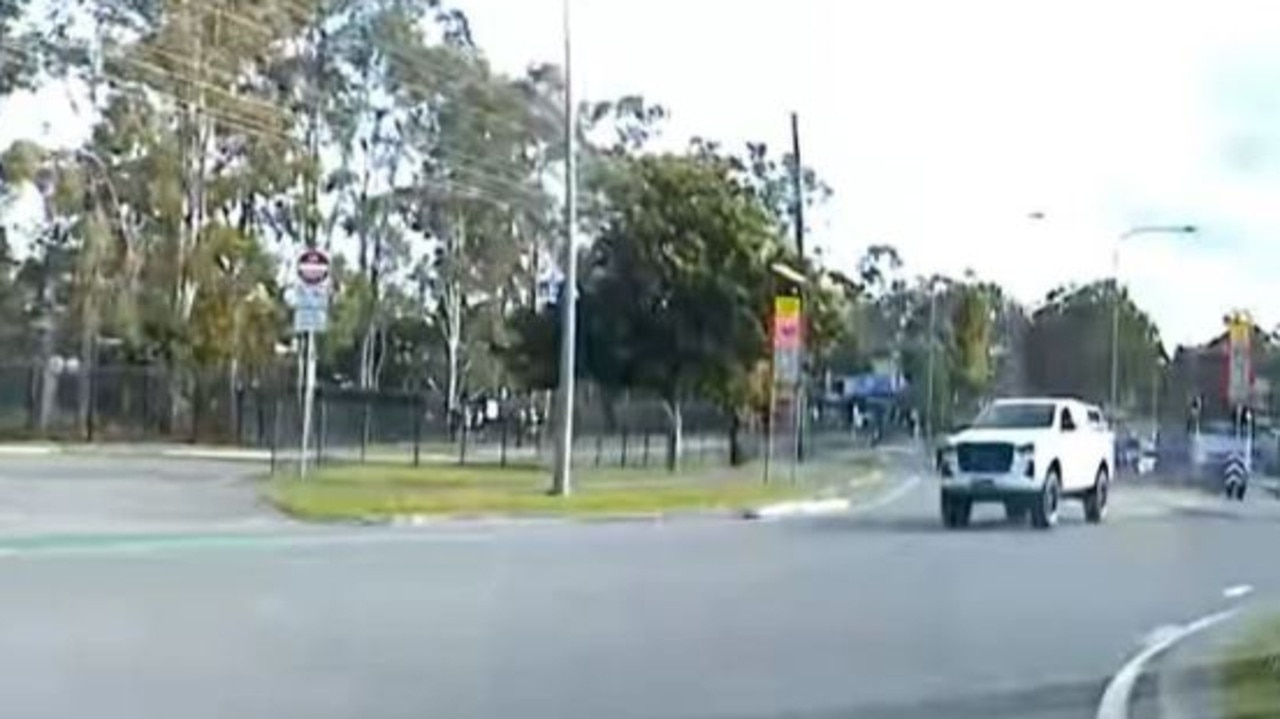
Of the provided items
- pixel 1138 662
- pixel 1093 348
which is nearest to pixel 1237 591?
pixel 1138 662

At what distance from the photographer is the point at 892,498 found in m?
48.5

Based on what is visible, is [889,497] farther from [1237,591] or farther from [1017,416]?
[1237,591]

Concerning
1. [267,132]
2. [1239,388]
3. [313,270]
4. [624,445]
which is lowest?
[624,445]

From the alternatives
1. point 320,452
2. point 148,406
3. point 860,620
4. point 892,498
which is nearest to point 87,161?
point 148,406

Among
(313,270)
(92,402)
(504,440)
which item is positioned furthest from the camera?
(504,440)

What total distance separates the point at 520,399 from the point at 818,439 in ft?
36.7

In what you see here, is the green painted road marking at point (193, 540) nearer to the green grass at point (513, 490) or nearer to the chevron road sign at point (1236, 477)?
the green grass at point (513, 490)

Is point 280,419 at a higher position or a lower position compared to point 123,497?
higher

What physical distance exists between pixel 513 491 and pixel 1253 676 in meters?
27.2

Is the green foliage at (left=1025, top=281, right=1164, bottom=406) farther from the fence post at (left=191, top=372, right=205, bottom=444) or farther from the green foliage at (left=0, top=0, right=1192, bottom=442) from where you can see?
the fence post at (left=191, top=372, right=205, bottom=444)

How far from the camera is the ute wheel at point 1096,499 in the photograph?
39.7 meters

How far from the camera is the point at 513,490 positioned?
136 ft

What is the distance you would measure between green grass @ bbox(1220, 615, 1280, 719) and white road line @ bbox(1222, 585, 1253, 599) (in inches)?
212

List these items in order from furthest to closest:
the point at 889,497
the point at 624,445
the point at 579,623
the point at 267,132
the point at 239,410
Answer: the point at 267,132 → the point at 624,445 → the point at 239,410 → the point at 889,497 → the point at 579,623
